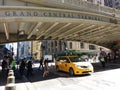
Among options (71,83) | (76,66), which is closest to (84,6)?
(76,66)

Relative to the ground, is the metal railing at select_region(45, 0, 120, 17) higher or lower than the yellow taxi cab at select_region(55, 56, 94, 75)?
higher

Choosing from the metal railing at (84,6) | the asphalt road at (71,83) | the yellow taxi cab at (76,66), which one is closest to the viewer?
the asphalt road at (71,83)

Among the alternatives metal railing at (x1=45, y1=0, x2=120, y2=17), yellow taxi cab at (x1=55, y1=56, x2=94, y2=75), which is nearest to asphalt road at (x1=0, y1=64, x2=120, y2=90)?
yellow taxi cab at (x1=55, y1=56, x2=94, y2=75)

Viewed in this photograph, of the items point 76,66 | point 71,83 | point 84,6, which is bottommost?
point 71,83

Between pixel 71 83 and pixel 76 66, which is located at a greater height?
pixel 76 66

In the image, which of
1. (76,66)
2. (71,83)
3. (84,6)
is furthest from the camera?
(84,6)

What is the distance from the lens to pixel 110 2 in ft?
288

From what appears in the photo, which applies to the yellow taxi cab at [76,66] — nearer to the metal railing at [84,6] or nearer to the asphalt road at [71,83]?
the asphalt road at [71,83]

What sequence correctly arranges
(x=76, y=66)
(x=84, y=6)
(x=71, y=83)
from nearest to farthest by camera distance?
1. (x=71, y=83)
2. (x=76, y=66)
3. (x=84, y=6)

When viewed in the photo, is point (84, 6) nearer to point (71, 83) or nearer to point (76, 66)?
point (76, 66)

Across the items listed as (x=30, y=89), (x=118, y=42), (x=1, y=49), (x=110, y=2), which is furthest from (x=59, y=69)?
(x=110, y=2)

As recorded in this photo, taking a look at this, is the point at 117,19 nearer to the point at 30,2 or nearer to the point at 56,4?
the point at 56,4

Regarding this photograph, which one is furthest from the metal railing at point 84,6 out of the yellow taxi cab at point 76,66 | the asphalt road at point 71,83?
the asphalt road at point 71,83

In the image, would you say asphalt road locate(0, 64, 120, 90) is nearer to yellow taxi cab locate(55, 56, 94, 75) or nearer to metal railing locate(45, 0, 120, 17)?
yellow taxi cab locate(55, 56, 94, 75)
